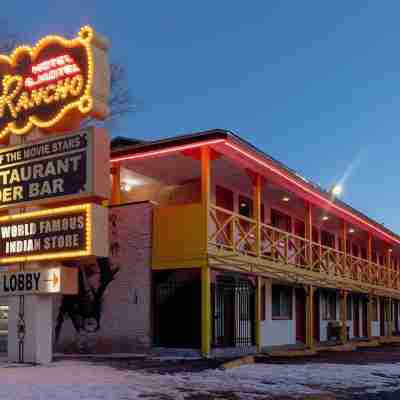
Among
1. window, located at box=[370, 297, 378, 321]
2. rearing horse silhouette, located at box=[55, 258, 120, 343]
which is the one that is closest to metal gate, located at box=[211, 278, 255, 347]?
rearing horse silhouette, located at box=[55, 258, 120, 343]

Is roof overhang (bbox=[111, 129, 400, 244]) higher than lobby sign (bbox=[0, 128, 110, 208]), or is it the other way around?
roof overhang (bbox=[111, 129, 400, 244])

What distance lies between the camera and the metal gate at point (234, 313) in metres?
21.5

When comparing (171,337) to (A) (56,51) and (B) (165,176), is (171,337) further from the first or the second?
(A) (56,51)

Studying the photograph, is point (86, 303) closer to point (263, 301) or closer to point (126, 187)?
point (126, 187)

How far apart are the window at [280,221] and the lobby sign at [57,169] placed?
13395mm

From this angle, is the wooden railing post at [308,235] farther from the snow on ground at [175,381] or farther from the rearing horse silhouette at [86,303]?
the snow on ground at [175,381]

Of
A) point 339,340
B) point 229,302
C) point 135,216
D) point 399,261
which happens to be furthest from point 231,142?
point 399,261

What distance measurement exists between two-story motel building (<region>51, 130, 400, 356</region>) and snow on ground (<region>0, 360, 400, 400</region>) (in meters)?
3.30

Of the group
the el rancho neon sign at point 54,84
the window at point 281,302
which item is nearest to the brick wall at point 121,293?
the el rancho neon sign at point 54,84

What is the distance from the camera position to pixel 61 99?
1595cm

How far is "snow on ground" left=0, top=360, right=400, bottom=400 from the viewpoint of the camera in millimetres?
11172

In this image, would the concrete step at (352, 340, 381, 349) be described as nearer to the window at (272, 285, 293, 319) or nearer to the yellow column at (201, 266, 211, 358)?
the window at (272, 285, 293, 319)

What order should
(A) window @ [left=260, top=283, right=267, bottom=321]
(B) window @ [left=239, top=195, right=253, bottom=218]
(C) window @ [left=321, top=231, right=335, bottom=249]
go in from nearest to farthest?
(A) window @ [left=260, top=283, right=267, bottom=321], (B) window @ [left=239, top=195, right=253, bottom=218], (C) window @ [left=321, top=231, right=335, bottom=249]

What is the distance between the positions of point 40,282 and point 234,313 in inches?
326
